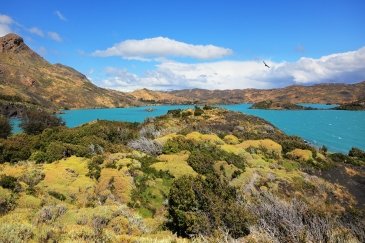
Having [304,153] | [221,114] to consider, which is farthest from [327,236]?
[221,114]

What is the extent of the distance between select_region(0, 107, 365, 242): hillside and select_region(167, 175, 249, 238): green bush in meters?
0.04

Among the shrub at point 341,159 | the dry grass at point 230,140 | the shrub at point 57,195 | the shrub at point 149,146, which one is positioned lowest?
the shrub at point 341,159

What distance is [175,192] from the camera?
16.2m

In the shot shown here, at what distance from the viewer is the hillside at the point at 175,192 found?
1136 cm

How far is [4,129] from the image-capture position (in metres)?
46.2

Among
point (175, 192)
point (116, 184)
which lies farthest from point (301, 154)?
point (175, 192)

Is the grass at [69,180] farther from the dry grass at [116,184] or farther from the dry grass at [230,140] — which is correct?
the dry grass at [230,140]

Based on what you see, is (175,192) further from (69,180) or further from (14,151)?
(14,151)

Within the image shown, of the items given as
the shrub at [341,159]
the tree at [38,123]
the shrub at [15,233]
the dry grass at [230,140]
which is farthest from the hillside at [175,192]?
the tree at [38,123]

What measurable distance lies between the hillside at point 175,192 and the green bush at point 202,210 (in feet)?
0.15

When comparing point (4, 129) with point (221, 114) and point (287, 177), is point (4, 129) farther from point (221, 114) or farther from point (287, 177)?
point (221, 114)

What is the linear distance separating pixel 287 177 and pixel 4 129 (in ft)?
116

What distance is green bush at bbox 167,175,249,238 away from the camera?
13.3 m

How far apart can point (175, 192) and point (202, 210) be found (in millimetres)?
1602
